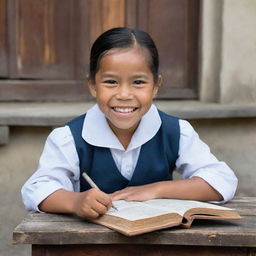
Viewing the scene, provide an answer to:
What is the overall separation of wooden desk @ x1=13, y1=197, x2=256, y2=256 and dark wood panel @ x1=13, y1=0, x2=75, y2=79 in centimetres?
203

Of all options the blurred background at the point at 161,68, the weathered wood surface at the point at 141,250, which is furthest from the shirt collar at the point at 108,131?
the blurred background at the point at 161,68

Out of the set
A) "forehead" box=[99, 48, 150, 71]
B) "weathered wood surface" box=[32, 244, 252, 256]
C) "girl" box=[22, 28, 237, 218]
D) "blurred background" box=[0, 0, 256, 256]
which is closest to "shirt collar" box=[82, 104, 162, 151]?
"girl" box=[22, 28, 237, 218]

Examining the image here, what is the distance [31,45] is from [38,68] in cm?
13

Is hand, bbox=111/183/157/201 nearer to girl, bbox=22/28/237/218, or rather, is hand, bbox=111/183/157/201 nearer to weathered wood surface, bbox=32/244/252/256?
girl, bbox=22/28/237/218

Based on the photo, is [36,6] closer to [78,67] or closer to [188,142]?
[78,67]

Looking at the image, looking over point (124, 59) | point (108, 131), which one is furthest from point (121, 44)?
point (108, 131)

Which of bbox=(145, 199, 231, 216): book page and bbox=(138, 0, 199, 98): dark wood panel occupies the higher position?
bbox=(138, 0, 199, 98): dark wood panel

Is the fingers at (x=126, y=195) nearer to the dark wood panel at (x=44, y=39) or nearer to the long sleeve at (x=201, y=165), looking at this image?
the long sleeve at (x=201, y=165)

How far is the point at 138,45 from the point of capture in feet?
7.94

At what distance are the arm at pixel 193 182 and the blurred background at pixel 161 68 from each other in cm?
120

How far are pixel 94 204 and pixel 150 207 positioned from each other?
0.17 m

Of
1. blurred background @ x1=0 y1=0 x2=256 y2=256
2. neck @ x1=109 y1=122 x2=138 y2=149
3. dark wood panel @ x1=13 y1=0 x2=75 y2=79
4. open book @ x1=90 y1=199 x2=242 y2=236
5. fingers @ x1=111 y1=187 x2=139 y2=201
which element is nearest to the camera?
open book @ x1=90 y1=199 x2=242 y2=236

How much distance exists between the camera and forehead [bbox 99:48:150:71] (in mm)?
2346

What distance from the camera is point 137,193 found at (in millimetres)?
2326
